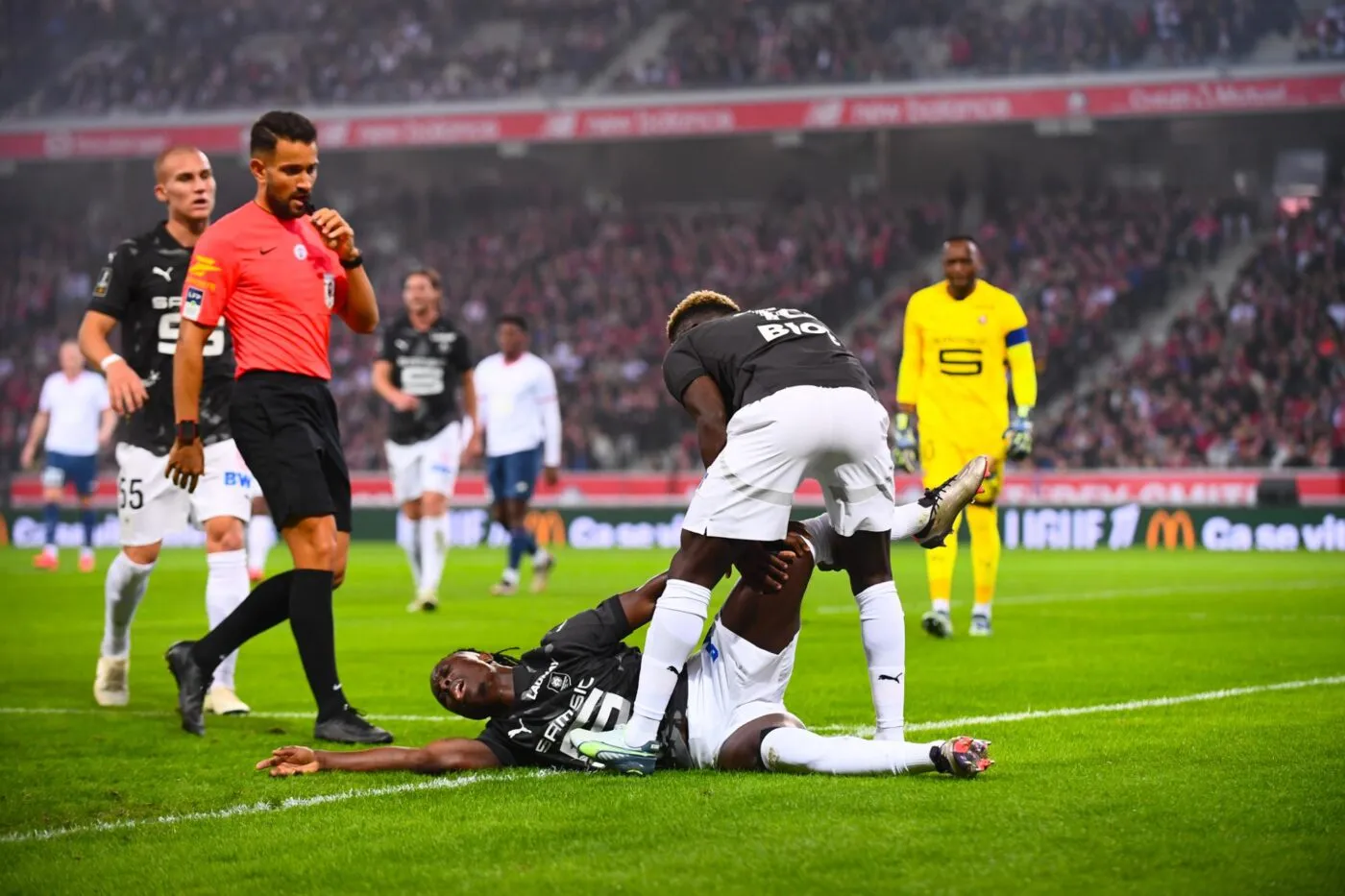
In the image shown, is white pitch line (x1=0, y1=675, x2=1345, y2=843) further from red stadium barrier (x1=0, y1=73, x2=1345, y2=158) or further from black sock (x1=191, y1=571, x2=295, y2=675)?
red stadium barrier (x1=0, y1=73, x2=1345, y2=158)

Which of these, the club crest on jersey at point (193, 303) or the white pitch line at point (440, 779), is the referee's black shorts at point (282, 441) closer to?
the club crest on jersey at point (193, 303)

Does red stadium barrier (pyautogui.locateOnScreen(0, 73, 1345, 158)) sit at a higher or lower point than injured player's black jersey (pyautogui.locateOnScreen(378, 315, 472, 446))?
higher

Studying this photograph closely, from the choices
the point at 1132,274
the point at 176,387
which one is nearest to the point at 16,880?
the point at 176,387

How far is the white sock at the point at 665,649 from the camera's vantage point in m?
5.73

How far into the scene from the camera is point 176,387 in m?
7.08

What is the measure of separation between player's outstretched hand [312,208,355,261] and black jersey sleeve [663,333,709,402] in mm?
1736

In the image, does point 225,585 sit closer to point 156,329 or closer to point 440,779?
point 156,329

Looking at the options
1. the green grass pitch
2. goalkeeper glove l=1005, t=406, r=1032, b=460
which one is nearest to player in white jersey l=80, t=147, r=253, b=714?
the green grass pitch

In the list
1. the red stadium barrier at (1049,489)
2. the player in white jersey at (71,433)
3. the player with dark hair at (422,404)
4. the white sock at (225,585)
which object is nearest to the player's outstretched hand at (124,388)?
the white sock at (225,585)

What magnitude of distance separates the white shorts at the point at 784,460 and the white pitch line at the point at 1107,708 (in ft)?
4.89

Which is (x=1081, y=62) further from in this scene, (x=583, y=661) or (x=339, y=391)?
(x=583, y=661)

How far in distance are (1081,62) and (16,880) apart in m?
33.1

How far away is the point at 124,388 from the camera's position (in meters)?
7.62

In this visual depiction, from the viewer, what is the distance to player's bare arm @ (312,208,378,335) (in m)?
7.13
